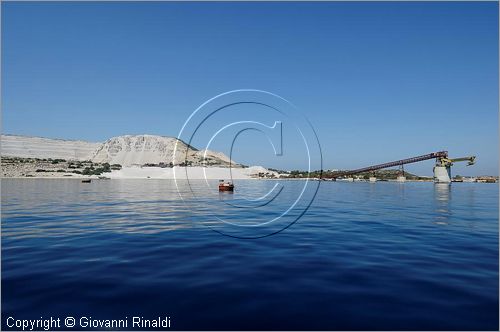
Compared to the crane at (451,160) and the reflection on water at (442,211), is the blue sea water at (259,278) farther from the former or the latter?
the crane at (451,160)

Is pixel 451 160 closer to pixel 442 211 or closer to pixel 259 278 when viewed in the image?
pixel 442 211

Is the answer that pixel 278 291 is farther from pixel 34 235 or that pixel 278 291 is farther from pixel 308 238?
pixel 34 235

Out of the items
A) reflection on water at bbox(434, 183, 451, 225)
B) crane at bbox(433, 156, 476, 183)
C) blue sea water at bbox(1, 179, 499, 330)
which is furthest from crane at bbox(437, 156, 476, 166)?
blue sea water at bbox(1, 179, 499, 330)

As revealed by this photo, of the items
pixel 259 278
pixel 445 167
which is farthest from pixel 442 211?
pixel 445 167

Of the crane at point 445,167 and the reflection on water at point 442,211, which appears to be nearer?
the reflection on water at point 442,211

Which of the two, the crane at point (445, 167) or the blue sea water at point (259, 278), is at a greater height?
the crane at point (445, 167)

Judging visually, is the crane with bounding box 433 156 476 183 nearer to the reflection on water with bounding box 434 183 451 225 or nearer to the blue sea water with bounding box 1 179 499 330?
the reflection on water with bounding box 434 183 451 225

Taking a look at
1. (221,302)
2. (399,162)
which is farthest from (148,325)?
(399,162)

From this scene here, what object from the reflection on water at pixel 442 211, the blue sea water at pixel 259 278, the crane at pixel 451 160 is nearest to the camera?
the blue sea water at pixel 259 278

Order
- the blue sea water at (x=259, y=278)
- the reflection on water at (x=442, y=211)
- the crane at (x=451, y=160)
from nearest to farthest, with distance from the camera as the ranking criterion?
the blue sea water at (x=259, y=278), the reflection on water at (x=442, y=211), the crane at (x=451, y=160)

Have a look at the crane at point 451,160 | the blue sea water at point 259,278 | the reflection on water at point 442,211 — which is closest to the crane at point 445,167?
the crane at point 451,160

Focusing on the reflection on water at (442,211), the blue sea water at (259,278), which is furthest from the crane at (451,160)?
the blue sea water at (259,278)

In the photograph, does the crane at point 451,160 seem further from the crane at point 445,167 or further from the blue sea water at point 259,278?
the blue sea water at point 259,278

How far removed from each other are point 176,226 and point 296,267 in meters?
15.2
